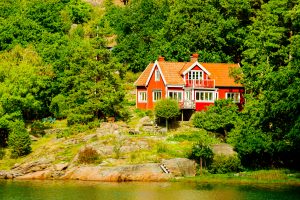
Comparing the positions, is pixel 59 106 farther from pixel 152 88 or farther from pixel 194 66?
pixel 194 66

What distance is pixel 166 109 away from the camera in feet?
223

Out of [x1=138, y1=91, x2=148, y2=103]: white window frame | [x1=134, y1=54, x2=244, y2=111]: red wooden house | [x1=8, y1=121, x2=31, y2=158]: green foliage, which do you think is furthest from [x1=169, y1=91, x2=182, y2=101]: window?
→ [x1=8, y1=121, x2=31, y2=158]: green foliage

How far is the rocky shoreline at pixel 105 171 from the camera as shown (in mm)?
57500

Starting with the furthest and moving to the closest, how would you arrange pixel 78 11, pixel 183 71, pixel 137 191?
pixel 78 11 < pixel 183 71 < pixel 137 191

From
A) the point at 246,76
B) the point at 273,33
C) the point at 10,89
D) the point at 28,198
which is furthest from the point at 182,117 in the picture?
the point at 28,198

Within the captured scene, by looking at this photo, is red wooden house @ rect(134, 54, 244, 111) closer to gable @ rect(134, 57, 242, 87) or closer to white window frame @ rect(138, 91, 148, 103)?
gable @ rect(134, 57, 242, 87)

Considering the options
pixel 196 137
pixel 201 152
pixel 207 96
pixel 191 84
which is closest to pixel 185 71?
pixel 191 84

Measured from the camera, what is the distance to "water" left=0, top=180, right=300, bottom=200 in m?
47.7

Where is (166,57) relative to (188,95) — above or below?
above

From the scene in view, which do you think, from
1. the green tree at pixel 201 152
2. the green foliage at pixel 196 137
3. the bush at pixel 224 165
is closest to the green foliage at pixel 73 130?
the green foliage at pixel 196 137

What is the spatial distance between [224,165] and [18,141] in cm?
2067

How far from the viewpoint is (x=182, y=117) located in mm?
71312

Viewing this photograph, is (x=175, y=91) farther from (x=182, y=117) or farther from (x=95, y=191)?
(x=95, y=191)

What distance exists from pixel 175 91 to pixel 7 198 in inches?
1177
